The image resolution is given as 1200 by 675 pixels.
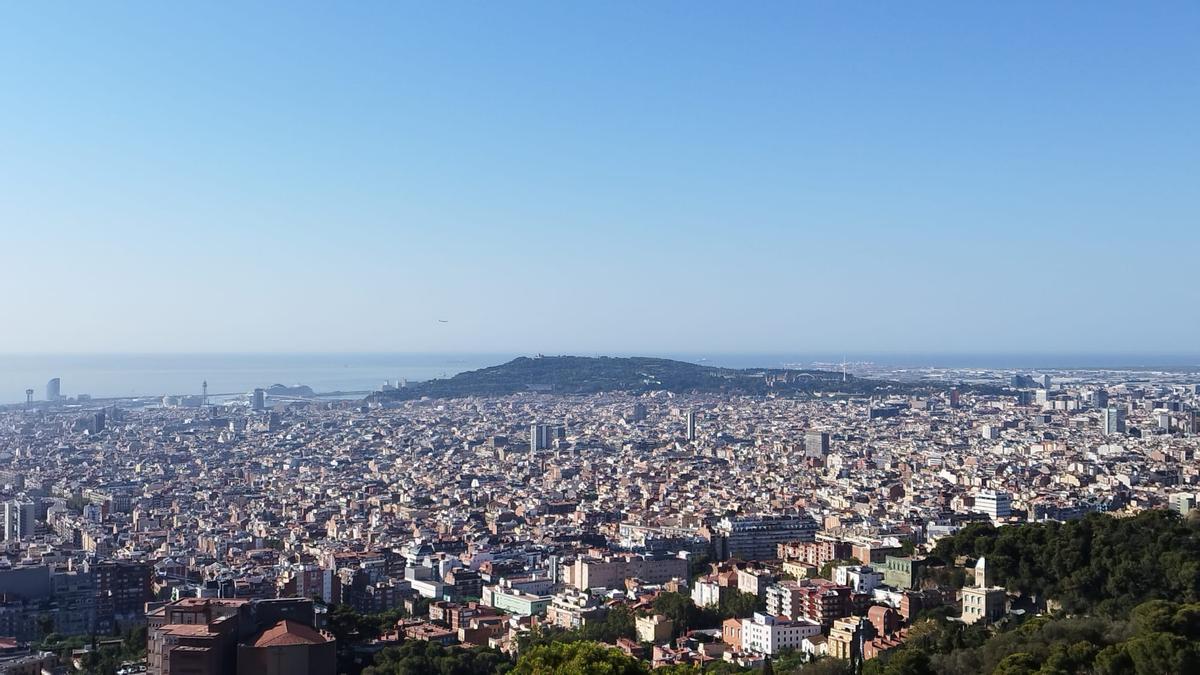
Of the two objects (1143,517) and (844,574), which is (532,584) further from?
(1143,517)

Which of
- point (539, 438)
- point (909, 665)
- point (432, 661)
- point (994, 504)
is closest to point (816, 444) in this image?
point (539, 438)

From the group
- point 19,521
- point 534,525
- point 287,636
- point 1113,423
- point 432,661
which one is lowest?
point 19,521

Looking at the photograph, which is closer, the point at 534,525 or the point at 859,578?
the point at 859,578

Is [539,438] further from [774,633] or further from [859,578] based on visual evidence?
[774,633]

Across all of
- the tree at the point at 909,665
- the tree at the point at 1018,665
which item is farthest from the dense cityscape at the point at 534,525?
the tree at the point at 1018,665

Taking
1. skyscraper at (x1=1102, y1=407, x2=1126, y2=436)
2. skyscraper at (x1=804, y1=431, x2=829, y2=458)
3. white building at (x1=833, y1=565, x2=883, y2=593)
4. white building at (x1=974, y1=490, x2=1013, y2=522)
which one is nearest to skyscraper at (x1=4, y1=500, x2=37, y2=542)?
white building at (x1=833, y1=565, x2=883, y2=593)

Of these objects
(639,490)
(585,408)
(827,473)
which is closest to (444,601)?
(639,490)

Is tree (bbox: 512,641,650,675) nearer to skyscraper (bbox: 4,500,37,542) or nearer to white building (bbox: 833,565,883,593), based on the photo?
white building (bbox: 833,565,883,593)
